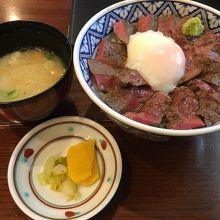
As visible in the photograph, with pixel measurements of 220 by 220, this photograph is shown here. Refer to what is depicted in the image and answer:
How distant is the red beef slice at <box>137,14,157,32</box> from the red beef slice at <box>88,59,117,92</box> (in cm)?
29

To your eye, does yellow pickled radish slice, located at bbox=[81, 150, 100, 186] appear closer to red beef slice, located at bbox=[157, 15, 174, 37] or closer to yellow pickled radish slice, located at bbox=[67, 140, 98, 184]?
yellow pickled radish slice, located at bbox=[67, 140, 98, 184]

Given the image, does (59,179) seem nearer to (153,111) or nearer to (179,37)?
(153,111)

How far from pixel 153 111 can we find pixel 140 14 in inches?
23.5

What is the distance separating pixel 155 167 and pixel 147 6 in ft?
2.64

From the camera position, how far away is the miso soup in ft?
4.74

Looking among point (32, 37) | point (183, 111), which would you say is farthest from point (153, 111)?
point (32, 37)

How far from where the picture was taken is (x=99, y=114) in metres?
1.54

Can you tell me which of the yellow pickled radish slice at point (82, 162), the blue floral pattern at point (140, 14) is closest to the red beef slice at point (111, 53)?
the blue floral pattern at point (140, 14)

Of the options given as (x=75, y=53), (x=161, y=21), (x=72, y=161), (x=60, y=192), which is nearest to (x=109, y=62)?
(x=75, y=53)

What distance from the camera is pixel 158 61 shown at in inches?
54.7

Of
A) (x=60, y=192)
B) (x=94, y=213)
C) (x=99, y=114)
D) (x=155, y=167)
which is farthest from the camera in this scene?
(x=99, y=114)

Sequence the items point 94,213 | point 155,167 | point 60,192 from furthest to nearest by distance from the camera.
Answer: point 155,167 → point 60,192 → point 94,213

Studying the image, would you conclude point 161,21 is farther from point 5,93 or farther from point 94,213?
point 94,213

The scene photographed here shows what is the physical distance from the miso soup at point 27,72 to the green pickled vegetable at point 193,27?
62cm
